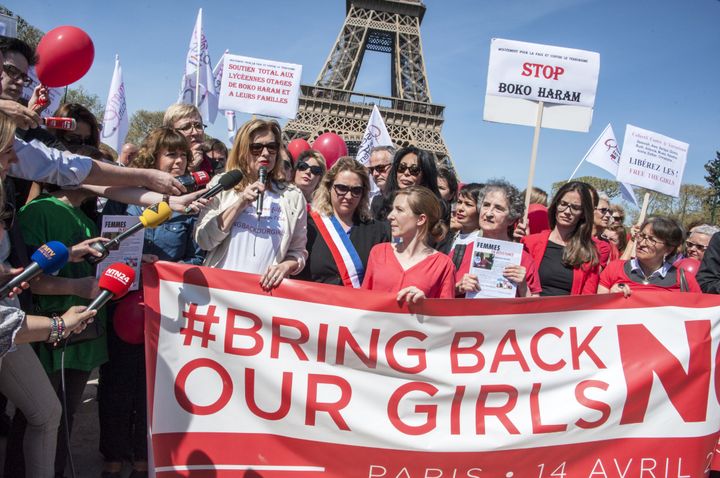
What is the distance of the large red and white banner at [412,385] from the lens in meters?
3.30

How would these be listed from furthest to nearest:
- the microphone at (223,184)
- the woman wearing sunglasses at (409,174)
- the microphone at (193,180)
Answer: the woman wearing sunglasses at (409,174) < the microphone at (193,180) < the microphone at (223,184)

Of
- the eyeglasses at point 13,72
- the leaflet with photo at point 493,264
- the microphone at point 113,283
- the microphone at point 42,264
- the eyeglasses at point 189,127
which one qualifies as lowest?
the microphone at point 113,283

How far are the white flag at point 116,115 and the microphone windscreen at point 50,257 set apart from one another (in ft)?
21.4

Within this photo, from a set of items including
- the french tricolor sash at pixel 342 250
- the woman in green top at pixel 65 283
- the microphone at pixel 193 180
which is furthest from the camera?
the french tricolor sash at pixel 342 250

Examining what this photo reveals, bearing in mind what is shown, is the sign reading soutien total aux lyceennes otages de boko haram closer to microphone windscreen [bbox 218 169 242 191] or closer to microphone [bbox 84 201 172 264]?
microphone windscreen [bbox 218 169 242 191]

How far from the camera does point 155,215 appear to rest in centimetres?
277

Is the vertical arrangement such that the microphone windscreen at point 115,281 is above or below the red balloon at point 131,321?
above

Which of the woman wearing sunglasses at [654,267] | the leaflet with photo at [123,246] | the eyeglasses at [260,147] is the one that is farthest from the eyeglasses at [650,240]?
the leaflet with photo at [123,246]

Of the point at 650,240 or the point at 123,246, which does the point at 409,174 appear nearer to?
the point at 650,240

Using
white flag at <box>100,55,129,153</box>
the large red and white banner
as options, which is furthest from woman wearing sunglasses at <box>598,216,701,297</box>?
white flag at <box>100,55,129,153</box>

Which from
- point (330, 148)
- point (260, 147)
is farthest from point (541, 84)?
point (330, 148)

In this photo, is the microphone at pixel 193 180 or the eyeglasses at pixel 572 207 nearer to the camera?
the microphone at pixel 193 180

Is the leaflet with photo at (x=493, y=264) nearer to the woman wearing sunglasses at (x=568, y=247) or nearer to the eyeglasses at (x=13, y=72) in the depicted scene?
the woman wearing sunglasses at (x=568, y=247)

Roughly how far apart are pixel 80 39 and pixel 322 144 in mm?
5110
